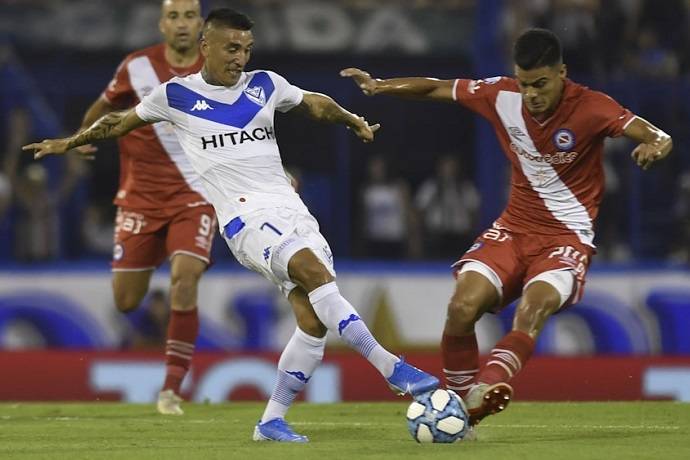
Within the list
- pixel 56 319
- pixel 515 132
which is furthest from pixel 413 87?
pixel 56 319

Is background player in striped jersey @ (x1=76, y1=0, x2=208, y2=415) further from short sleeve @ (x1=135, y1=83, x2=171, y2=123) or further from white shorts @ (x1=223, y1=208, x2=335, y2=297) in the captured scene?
white shorts @ (x1=223, y1=208, x2=335, y2=297)

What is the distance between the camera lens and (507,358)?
800 centimetres

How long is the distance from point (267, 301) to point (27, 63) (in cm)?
480

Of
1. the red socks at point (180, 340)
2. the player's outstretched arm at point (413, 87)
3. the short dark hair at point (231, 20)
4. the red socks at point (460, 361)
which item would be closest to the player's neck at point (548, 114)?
the player's outstretched arm at point (413, 87)

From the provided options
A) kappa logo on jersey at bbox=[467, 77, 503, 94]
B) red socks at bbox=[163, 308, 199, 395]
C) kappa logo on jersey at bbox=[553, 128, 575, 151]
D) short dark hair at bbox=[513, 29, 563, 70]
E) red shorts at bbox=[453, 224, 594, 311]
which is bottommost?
red socks at bbox=[163, 308, 199, 395]

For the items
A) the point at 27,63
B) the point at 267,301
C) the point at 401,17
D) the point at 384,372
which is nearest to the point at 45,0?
the point at 27,63

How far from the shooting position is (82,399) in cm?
1404

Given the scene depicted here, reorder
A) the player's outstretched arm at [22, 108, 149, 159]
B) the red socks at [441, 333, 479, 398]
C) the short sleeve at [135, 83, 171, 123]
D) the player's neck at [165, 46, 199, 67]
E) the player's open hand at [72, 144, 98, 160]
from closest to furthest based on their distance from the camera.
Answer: the red socks at [441, 333, 479, 398] < the short sleeve at [135, 83, 171, 123] < the player's outstretched arm at [22, 108, 149, 159] < the player's open hand at [72, 144, 98, 160] < the player's neck at [165, 46, 199, 67]

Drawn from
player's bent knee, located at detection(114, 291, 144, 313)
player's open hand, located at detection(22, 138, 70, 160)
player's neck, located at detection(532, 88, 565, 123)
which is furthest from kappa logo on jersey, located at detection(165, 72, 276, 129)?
player's bent knee, located at detection(114, 291, 144, 313)

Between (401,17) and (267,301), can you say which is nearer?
(267,301)

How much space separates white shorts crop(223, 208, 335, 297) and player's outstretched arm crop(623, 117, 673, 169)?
66.1 inches

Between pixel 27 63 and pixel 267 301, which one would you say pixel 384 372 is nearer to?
pixel 267 301

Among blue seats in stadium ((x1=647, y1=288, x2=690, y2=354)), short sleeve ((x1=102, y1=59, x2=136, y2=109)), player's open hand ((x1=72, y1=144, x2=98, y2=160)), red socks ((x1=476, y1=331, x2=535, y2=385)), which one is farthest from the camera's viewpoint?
blue seats in stadium ((x1=647, y1=288, x2=690, y2=354))

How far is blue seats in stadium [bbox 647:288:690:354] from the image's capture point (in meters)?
15.5
